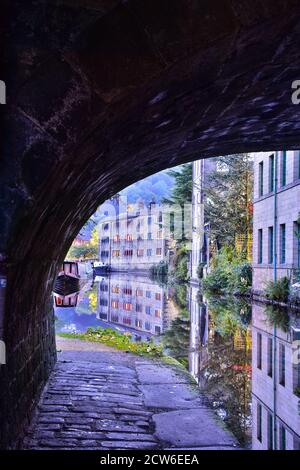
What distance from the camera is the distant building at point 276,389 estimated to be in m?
5.78

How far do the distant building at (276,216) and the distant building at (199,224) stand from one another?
45.5 ft

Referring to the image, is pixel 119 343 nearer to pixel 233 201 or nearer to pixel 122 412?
pixel 122 412

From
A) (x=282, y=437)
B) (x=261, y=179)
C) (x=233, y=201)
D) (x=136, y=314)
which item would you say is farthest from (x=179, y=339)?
(x=233, y=201)

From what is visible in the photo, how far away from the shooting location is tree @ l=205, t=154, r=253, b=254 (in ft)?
110

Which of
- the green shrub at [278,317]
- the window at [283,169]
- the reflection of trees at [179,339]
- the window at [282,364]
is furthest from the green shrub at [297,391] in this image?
the window at [283,169]

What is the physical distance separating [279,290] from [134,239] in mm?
64478

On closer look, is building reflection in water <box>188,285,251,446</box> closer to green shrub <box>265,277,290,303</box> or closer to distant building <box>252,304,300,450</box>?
distant building <box>252,304,300,450</box>

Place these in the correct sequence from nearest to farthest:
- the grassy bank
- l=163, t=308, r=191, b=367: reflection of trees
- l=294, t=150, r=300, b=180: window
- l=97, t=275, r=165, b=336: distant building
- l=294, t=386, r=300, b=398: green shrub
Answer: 1. l=294, t=386, r=300, b=398: green shrub
2. the grassy bank
3. l=163, t=308, r=191, b=367: reflection of trees
4. l=97, t=275, r=165, b=336: distant building
5. l=294, t=150, r=300, b=180: window

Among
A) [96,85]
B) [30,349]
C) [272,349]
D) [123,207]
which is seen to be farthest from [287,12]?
[123,207]

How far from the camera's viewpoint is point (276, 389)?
8.36m

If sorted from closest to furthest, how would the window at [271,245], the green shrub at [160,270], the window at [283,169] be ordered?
the window at [283,169] → the window at [271,245] → the green shrub at [160,270]

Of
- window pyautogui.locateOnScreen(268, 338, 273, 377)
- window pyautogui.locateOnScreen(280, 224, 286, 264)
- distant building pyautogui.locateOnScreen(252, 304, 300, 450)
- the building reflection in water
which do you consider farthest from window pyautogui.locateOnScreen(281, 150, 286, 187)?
window pyautogui.locateOnScreen(268, 338, 273, 377)

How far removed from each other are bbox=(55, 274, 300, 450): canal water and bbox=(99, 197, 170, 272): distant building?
50.9 metres

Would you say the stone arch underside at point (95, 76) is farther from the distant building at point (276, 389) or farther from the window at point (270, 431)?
the distant building at point (276, 389)
